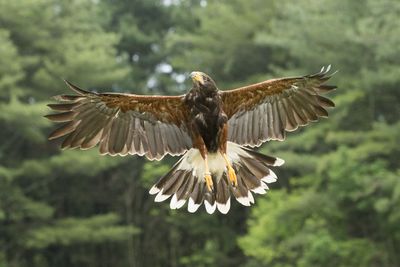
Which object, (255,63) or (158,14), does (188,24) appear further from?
(255,63)

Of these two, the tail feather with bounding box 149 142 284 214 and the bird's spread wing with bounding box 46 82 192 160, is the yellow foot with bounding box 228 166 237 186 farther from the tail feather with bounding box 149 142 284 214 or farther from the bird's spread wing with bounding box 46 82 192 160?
the bird's spread wing with bounding box 46 82 192 160

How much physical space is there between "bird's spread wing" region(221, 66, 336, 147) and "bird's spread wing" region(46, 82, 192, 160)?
411 mm

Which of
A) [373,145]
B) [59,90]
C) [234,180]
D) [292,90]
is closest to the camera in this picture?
[234,180]

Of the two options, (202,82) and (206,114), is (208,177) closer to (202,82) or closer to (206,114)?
(206,114)

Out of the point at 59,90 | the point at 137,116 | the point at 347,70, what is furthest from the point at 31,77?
the point at 137,116

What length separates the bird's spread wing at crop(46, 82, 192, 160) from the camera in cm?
567

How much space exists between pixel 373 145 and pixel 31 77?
32.6 ft

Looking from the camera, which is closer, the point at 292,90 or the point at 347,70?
the point at 292,90

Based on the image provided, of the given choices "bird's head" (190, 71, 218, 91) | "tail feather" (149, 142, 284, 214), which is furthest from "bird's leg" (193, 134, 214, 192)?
"bird's head" (190, 71, 218, 91)

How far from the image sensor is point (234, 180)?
556 centimetres

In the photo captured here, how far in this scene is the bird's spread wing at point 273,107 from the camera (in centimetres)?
586

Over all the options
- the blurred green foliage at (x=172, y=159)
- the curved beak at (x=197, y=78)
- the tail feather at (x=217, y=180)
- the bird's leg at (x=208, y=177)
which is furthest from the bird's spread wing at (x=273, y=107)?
the blurred green foliage at (x=172, y=159)

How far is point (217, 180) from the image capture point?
5.89 meters

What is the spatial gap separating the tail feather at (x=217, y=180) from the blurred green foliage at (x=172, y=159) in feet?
34.5
